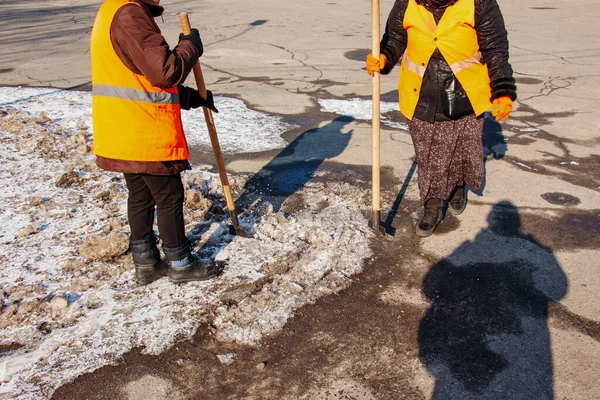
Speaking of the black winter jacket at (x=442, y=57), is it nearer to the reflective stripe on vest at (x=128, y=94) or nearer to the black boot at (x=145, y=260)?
the reflective stripe on vest at (x=128, y=94)

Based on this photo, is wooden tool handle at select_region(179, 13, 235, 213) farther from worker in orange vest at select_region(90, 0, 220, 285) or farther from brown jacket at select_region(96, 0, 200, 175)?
brown jacket at select_region(96, 0, 200, 175)

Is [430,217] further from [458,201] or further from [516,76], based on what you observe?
[516,76]

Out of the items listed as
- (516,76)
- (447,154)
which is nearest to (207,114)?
(447,154)

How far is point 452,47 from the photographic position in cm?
367

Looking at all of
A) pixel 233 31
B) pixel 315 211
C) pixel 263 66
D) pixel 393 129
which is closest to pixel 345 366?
pixel 315 211

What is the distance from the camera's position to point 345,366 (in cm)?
278

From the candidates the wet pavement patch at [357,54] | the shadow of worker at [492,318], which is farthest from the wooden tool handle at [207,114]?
the wet pavement patch at [357,54]

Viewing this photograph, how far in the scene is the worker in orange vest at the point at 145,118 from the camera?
2838mm

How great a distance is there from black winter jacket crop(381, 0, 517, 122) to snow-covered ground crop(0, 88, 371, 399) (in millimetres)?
1056

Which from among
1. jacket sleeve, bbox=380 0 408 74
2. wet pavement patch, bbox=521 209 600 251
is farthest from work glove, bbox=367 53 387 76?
wet pavement patch, bbox=521 209 600 251

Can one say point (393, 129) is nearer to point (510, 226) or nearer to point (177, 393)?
point (510, 226)

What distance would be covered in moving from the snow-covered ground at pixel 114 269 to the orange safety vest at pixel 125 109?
0.91m

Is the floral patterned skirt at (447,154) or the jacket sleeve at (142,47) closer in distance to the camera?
the jacket sleeve at (142,47)

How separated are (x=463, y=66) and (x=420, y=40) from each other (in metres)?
0.35
